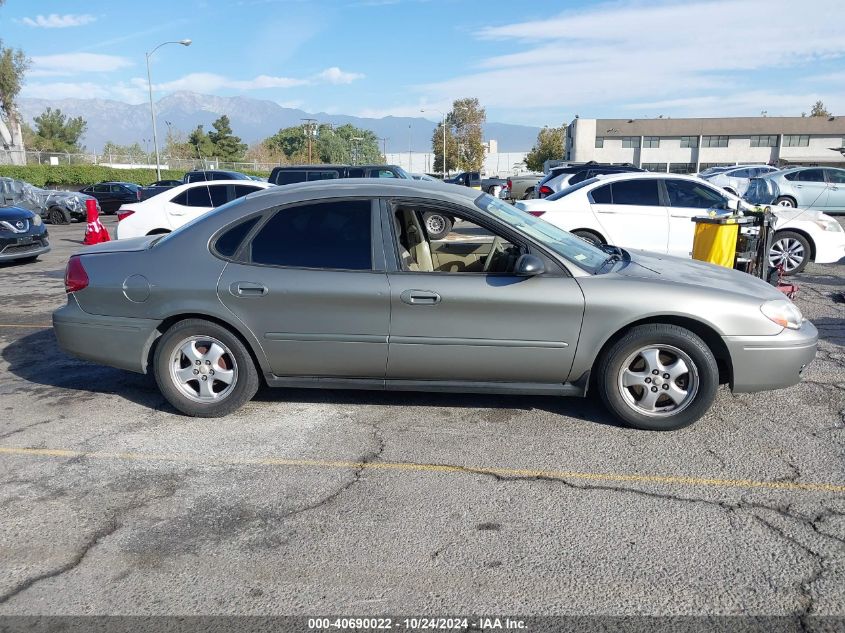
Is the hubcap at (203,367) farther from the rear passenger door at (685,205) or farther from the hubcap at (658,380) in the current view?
the rear passenger door at (685,205)

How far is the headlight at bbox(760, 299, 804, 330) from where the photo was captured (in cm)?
432

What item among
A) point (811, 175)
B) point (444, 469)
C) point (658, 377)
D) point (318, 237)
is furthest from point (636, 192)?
point (811, 175)

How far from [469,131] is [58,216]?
206 ft

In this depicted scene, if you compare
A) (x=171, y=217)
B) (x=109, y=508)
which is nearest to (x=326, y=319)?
(x=109, y=508)

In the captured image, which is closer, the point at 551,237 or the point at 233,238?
the point at 233,238

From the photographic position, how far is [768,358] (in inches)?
169

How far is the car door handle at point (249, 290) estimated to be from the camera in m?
4.49

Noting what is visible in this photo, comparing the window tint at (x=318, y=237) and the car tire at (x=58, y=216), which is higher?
the window tint at (x=318, y=237)

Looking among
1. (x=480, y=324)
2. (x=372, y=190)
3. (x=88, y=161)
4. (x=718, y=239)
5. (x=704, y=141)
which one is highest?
(x=704, y=141)

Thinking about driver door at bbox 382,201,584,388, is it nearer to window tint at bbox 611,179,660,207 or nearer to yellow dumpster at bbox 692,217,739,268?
yellow dumpster at bbox 692,217,739,268

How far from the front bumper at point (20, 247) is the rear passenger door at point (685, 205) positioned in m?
11.0

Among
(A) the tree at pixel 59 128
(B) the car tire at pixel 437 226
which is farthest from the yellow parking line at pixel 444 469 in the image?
(A) the tree at pixel 59 128

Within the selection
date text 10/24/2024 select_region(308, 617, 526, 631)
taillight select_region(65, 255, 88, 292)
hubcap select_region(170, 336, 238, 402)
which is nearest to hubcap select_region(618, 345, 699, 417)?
date text 10/24/2024 select_region(308, 617, 526, 631)

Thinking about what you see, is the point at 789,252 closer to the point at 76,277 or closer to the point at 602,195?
the point at 602,195
